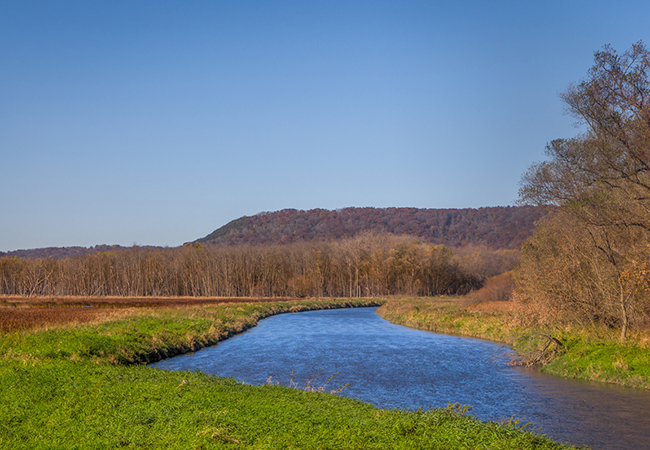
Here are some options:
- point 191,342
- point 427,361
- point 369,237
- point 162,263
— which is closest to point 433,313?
point 427,361

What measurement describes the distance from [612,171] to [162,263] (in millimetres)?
87161

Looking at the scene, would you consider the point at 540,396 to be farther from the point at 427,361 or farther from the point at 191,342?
the point at 191,342

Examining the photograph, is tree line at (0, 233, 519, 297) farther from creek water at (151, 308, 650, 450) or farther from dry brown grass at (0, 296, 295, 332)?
creek water at (151, 308, 650, 450)

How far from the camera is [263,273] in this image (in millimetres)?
91312

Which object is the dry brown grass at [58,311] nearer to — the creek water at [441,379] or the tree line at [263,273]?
the creek water at [441,379]

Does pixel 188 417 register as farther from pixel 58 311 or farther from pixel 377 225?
pixel 377 225

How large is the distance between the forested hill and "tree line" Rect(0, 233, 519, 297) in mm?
52573

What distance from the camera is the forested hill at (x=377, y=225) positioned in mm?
157500

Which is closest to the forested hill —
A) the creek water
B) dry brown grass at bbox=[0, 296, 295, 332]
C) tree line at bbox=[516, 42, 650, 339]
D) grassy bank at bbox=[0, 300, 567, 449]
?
dry brown grass at bbox=[0, 296, 295, 332]

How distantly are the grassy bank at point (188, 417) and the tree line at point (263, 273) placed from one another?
252 feet

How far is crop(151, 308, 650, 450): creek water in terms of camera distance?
496 inches

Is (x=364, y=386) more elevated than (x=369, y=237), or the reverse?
(x=369, y=237)

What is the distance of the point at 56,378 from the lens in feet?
40.1

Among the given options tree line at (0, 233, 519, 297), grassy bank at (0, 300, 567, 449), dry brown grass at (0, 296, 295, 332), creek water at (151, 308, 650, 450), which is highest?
tree line at (0, 233, 519, 297)
